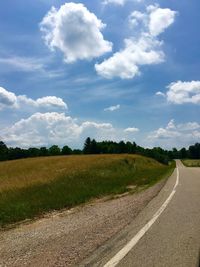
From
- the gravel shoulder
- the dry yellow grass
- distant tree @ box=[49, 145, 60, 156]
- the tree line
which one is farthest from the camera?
distant tree @ box=[49, 145, 60, 156]

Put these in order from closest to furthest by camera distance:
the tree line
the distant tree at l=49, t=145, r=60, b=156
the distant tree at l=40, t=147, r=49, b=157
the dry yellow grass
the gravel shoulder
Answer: the gravel shoulder < the dry yellow grass < the tree line < the distant tree at l=40, t=147, r=49, b=157 < the distant tree at l=49, t=145, r=60, b=156

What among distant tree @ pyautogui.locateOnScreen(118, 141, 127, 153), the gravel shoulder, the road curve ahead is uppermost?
distant tree @ pyautogui.locateOnScreen(118, 141, 127, 153)

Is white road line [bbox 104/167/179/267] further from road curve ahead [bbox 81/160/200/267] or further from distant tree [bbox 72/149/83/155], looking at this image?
distant tree [bbox 72/149/83/155]

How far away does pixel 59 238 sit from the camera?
30.5 feet

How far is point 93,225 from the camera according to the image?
11.0 m

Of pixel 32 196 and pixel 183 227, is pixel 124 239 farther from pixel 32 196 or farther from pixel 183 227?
pixel 32 196

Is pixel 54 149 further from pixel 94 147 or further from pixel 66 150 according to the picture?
pixel 94 147

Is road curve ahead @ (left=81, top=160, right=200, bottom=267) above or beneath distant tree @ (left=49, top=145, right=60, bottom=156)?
beneath

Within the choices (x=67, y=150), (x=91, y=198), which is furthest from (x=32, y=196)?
(x=67, y=150)

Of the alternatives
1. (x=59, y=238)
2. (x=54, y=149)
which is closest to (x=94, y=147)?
(x=54, y=149)

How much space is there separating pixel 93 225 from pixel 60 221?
1.82 m

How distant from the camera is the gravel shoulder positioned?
7332 mm

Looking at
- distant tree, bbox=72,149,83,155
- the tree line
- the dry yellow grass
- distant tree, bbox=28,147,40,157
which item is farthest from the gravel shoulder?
distant tree, bbox=72,149,83,155

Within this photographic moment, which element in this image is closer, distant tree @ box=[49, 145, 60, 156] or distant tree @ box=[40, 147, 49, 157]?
distant tree @ box=[40, 147, 49, 157]
